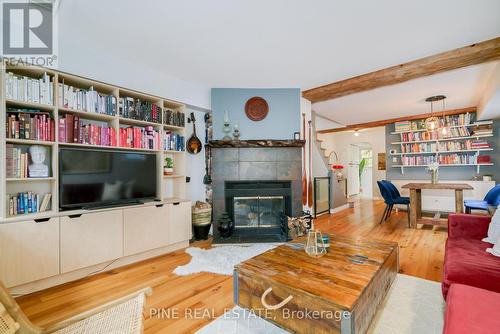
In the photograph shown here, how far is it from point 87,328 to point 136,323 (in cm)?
21

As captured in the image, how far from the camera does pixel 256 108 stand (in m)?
3.73

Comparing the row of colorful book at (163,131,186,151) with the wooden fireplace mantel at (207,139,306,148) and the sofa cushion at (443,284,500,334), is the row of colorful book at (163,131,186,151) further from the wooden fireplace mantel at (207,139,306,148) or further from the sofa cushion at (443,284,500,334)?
the sofa cushion at (443,284,500,334)

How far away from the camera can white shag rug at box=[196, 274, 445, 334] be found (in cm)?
153

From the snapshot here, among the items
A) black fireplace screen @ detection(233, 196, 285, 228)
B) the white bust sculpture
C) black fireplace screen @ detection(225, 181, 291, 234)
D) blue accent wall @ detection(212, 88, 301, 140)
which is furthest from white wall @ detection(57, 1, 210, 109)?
black fireplace screen @ detection(233, 196, 285, 228)

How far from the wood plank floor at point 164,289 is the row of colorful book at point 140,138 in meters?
1.45

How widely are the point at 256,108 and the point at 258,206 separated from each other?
1602 mm

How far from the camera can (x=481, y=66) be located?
9.91ft

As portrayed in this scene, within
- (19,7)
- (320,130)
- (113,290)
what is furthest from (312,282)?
(320,130)

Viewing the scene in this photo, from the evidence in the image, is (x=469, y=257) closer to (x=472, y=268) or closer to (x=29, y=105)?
(x=472, y=268)

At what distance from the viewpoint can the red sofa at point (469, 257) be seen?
146 cm

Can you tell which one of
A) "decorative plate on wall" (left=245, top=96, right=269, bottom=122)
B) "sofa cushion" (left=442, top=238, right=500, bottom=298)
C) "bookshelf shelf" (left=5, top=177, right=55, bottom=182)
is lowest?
"sofa cushion" (left=442, top=238, right=500, bottom=298)

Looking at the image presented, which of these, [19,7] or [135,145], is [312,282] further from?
[19,7]

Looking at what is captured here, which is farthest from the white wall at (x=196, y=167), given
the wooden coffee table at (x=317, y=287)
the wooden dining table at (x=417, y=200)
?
the wooden dining table at (x=417, y=200)

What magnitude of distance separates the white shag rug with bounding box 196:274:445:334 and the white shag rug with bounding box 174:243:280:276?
0.76 m
